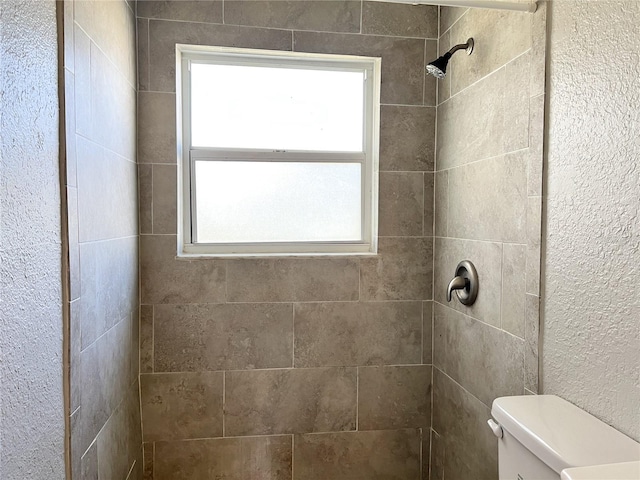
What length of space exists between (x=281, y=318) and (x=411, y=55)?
138 cm

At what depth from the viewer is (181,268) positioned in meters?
1.92

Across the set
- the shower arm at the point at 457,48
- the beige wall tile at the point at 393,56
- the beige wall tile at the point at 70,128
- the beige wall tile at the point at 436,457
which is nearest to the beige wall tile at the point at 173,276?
the beige wall tile at the point at 70,128

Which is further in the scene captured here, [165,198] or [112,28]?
[165,198]

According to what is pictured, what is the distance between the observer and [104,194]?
4.65 feet

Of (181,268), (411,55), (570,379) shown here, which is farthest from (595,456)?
(411,55)

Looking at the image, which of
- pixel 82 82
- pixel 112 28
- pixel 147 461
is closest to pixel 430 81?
pixel 112 28

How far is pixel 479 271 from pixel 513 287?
22 cm

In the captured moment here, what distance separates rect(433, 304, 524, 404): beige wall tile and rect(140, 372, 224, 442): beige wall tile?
104 cm

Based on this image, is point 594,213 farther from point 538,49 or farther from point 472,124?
point 472,124

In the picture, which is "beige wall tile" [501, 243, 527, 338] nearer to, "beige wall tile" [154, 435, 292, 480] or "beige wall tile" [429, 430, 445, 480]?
"beige wall tile" [429, 430, 445, 480]

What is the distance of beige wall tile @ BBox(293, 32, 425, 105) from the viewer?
1.96 meters

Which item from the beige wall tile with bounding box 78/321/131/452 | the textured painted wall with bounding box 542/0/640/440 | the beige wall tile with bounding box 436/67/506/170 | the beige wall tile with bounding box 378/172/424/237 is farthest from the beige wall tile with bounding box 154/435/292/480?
the beige wall tile with bounding box 436/67/506/170

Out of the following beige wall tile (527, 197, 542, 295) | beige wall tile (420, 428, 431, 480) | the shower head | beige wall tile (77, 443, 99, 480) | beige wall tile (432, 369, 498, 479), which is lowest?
beige wall tile (420, 428, 431, 480)

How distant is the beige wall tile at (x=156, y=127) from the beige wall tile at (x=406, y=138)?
3.13 feet
